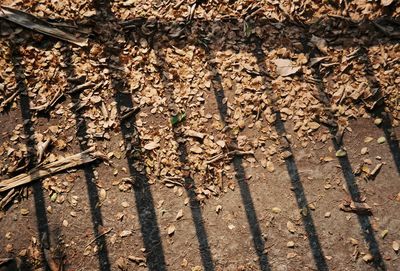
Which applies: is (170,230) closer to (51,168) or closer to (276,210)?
(276,210)

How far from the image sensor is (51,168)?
366 centimetres

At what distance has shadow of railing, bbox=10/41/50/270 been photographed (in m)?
3.51

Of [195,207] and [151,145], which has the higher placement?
[151,145]

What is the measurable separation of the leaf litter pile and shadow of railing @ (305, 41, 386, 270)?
23 millimetres

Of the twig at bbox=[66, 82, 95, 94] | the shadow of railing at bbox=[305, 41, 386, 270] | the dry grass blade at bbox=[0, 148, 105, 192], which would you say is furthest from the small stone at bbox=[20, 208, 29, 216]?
the shadow of railing at bbox=[305, 41, 386, 270]

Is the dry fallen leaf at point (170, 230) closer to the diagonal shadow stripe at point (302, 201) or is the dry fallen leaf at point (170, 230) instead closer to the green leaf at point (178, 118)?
the green leaf at point (178, 118)

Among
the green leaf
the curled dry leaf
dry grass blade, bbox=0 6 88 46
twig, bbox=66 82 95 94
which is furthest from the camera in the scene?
dry grass blade, bbox=0 6 88 46

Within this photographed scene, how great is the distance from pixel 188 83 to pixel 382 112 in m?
1.87

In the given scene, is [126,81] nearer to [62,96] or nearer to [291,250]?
[62,96]

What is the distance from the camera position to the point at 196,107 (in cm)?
386

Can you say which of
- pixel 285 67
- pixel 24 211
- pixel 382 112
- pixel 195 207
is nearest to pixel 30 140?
pixel 24 211

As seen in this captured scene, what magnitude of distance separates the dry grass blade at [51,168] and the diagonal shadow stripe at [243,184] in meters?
1.22

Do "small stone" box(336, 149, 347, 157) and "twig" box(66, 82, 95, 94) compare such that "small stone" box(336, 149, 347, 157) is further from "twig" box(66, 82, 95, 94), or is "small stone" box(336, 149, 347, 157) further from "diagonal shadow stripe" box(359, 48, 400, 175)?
"twig" box(66, 82, 95, 94)

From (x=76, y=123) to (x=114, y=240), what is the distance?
1.17 metres
